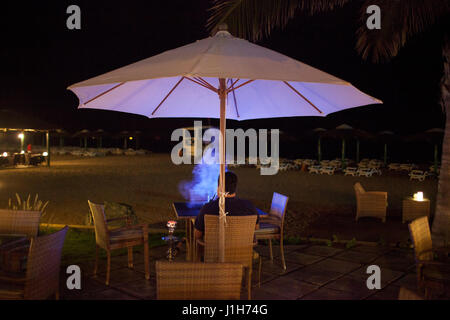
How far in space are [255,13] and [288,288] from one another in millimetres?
3859

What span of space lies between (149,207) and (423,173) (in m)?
13.7

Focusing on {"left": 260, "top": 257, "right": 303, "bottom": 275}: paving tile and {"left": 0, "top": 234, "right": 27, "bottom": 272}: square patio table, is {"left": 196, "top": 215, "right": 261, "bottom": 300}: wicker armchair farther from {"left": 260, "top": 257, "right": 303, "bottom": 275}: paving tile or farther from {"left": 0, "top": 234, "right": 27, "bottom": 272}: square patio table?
{"left": 0, "top": 234, "right": 27, "bottom": 272}: square patio table

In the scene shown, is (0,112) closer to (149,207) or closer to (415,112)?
(149,207)

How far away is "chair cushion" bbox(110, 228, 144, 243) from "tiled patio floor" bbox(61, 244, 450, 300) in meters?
0.42

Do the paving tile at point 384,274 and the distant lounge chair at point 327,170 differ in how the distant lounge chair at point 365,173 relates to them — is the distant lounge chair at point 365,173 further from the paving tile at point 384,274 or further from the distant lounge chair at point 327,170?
the paving tile at point 384,274

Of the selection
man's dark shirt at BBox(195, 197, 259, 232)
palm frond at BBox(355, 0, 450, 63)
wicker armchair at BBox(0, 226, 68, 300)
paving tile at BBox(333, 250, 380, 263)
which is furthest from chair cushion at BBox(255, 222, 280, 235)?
palm frond at BBox(355, 0, 450, 63)

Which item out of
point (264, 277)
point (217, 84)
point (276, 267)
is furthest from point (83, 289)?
point (217, 84)

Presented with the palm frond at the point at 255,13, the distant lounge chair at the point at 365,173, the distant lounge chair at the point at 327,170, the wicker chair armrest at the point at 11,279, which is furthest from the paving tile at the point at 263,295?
the distant lounge chair at the point at 327,170

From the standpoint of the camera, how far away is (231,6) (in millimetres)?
5266

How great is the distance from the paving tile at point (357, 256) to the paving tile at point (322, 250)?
0.33 feet

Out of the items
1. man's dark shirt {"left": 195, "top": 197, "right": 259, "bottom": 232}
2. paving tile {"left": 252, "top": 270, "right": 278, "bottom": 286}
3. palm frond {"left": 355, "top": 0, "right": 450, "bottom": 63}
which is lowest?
paving tile {"left": 252, "top": 270, "right": 278, "bottom": 286}

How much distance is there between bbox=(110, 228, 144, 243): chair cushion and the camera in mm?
3661

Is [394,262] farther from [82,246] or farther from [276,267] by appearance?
[82,246]

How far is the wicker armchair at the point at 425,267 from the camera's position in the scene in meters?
2.85
